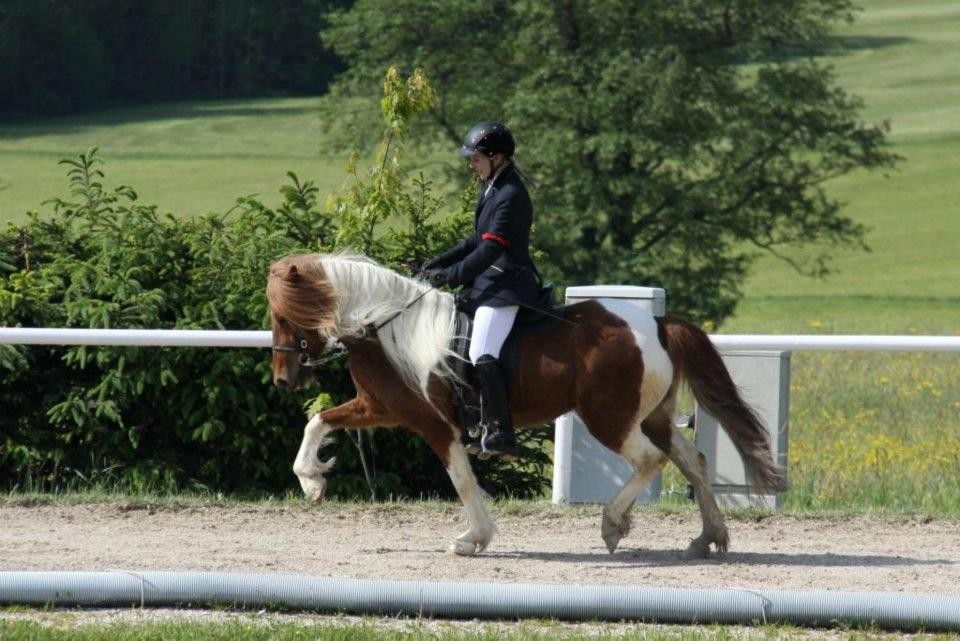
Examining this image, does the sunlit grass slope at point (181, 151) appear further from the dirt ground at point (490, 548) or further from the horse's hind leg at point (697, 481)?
the horse's hind leg at point (697, 481)

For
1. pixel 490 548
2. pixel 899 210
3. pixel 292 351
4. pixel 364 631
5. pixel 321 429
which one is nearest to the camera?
pixel 364 631

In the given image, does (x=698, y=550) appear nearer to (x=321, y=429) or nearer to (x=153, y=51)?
(x=321, y=429)

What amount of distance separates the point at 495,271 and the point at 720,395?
4.47ft

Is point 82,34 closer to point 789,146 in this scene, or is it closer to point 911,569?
point 789,146

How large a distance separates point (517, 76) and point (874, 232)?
18.8 metres

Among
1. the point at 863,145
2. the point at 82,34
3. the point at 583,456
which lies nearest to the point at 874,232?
the point at 863,145

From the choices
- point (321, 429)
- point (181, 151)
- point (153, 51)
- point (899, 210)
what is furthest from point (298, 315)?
point (153, 51)

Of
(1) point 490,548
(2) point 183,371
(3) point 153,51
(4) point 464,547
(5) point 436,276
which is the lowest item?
(1) point 490,548

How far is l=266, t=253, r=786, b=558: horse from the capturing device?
25.3 feet

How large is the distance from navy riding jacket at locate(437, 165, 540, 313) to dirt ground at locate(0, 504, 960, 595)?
1.31m

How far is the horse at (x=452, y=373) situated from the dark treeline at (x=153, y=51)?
201ft

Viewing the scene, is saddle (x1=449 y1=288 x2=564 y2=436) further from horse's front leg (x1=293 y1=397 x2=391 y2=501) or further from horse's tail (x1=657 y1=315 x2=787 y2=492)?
horse's tail (x1=657 y1=315 x2=787 y2=492)

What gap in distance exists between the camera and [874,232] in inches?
2010

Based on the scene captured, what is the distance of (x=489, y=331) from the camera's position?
24.9 ft
